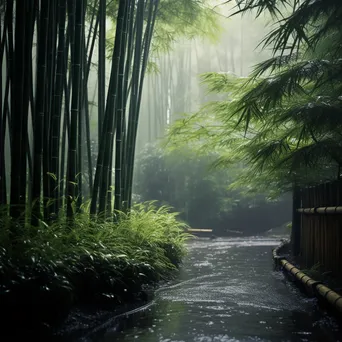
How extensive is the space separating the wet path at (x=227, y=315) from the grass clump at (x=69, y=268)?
27 cm

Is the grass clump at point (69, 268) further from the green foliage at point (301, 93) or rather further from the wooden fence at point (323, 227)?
the wooden fence at point (323, 227)

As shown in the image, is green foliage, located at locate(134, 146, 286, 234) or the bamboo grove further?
green foliage, located at locate(134, 146, 286, 234)

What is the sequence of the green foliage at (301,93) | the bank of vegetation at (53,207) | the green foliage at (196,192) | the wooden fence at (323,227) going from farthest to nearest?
1. the green foliage at (196,192)
2. the wooden fence at (323,227)
3. the green foliage at (301,93)
4. the bank of vegetation at (53,207)

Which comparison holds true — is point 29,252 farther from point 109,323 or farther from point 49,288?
point 109,323

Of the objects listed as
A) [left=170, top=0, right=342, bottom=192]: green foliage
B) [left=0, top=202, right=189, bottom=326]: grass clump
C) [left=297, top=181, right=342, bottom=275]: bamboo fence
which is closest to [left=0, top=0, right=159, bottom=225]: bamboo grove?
[left=0, top=202, right=189, bottom=326]: grass clump

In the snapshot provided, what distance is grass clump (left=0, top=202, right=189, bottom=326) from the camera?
2838mm

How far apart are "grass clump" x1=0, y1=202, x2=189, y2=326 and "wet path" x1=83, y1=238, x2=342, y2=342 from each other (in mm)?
269

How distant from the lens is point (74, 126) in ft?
13.9

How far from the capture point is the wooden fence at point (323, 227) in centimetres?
418

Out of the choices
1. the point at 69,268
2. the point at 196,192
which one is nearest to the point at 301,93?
the point at 69,268

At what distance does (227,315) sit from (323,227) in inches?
63.1

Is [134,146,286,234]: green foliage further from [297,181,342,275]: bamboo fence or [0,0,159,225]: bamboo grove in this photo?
[0,0,159,225]: bamboo grove

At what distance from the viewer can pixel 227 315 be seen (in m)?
3.62

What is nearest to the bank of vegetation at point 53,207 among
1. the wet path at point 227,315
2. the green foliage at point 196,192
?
the wet path at point 227,315
